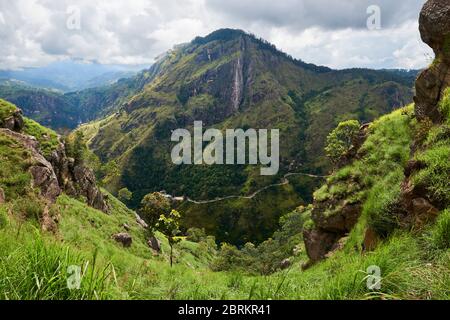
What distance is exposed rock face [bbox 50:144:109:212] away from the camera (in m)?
55.6

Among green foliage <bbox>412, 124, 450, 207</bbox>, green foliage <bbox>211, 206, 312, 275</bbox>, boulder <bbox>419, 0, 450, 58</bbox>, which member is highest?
boulder <bbox>419, 0, 450, 58</bbox>

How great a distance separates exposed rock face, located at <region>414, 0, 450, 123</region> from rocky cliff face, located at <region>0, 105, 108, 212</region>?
27.6 m

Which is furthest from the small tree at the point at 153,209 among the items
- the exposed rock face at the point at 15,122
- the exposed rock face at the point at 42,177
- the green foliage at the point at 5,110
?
the exposed rock face at the point at 42,177

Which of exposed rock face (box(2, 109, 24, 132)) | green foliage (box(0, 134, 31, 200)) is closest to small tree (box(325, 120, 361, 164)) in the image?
exposed rock face (box(2, 109, 24, 132))

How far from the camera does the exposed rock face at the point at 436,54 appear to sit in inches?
814

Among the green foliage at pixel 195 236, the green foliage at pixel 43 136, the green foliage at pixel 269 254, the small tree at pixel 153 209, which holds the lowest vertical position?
the green foliage at pixel 195 236

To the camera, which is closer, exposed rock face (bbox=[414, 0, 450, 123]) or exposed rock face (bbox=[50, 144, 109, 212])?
exposed rock face (bbox=[414, 0, 450, 123])

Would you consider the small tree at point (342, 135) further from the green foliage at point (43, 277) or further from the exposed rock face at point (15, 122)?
the green foliage at point (43, 277)

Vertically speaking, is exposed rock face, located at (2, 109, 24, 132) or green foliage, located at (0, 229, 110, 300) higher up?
exposed rock face, located at (2, 109, 24, 132)

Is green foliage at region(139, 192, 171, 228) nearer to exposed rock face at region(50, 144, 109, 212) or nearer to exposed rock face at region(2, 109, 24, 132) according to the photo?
exposed rock face at region(50, 144, 109, 212)

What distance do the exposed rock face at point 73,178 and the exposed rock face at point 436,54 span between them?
48.8 meters

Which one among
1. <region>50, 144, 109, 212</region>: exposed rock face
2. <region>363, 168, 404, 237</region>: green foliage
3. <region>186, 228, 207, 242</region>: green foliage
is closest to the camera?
<region>363, 168, 404, 237</region>: green foliage

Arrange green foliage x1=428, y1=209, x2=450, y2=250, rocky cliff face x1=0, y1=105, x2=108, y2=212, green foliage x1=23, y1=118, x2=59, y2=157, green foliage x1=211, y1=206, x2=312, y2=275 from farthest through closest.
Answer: green foliage x1=211, y1=206, x2=312, y2=275
green foliage x1=23, y1=118, x2=59, y2=157
rocky cliff face x1=0, y1=105, x2=108, y2=212
green foliage x1=428, y1=209, x2=450, y2=250
